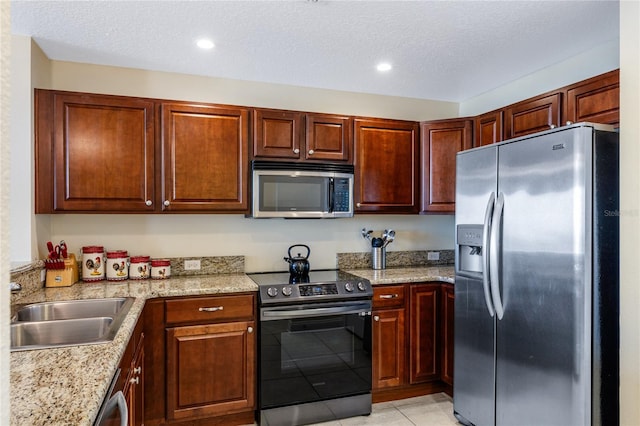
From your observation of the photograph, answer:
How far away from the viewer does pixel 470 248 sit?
2639 mm

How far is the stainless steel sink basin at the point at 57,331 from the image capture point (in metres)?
1.89

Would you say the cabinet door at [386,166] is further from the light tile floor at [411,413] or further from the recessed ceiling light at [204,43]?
the light tile floor at [411,413]

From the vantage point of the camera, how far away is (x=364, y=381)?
294 centimetres

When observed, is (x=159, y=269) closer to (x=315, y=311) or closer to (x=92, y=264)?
(x=92, y=264)

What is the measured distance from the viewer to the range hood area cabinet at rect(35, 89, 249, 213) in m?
2.65

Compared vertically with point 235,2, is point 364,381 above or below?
below

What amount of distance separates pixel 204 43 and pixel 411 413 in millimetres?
2889

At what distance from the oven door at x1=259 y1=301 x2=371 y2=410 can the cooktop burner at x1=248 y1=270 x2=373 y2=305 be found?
0.05m

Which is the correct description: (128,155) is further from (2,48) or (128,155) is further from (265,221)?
(2,48)

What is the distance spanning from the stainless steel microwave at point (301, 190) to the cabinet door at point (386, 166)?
164mm

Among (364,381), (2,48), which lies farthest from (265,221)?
(2,48)

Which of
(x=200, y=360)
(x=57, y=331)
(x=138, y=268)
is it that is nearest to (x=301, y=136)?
(x=138, y=268)

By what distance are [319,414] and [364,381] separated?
39 cm

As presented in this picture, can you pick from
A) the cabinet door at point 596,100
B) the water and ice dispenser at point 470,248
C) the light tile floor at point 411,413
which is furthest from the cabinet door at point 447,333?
the cabinet door at point 596,100
